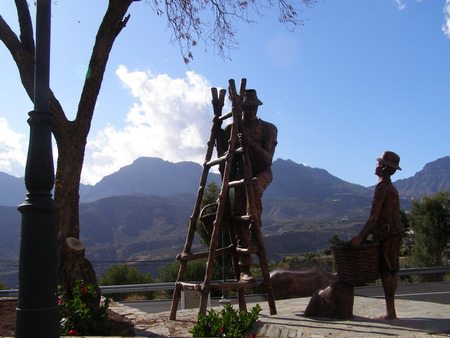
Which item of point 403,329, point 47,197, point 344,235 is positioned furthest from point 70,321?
point 344,235

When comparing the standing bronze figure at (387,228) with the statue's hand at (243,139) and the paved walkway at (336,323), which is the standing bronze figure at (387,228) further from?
the statue's hand at (243,139)

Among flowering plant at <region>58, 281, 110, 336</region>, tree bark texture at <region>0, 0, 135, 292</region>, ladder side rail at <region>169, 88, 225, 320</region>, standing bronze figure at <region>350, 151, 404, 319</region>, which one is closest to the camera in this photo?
flowering plant at <region>58, 281, 110, 336</region>

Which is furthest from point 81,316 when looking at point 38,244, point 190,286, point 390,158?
point 390,158

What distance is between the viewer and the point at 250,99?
24.3ft

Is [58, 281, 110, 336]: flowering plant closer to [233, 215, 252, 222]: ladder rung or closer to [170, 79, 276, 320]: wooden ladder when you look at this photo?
[170, 79, 276, 320]: wooden ladder

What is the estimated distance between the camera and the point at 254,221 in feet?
22.0

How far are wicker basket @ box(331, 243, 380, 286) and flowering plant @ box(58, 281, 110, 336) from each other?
346 cm

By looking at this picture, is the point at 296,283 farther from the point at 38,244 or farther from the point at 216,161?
the point at 38,244

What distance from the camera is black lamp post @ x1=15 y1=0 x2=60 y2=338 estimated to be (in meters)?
3.61

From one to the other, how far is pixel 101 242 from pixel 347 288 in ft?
498

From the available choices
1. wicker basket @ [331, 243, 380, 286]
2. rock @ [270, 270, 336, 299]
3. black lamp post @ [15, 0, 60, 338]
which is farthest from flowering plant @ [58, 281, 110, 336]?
rock @ [270, 270, 336, 299]

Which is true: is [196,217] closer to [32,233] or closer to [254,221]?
[254,221]

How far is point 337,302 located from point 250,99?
3.48 meters

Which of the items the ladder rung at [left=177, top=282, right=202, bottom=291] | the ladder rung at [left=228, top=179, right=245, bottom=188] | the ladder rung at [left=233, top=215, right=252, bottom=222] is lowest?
the ladder rung at [left=177, top=282, right=202, bottom=291]
